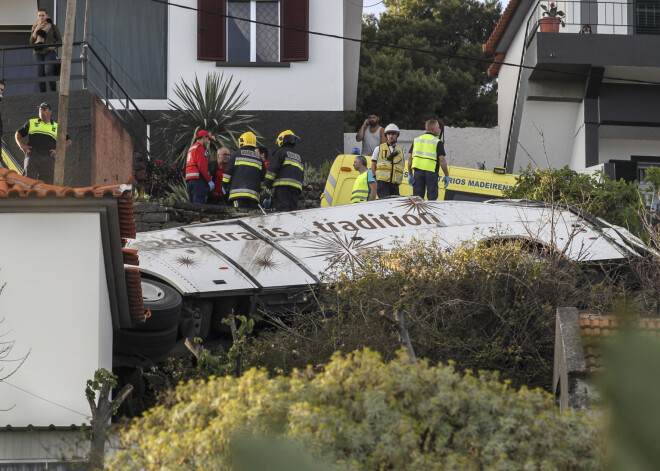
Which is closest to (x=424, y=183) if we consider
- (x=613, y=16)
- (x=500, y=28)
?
(x=613, y=16)

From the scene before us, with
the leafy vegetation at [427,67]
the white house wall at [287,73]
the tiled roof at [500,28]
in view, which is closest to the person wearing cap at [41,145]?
the white house wall at [287,73]

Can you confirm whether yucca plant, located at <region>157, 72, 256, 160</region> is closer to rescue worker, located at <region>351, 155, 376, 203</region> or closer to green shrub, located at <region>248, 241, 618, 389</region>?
rescue worker, located at <region>351, 155, 376, 203</region>

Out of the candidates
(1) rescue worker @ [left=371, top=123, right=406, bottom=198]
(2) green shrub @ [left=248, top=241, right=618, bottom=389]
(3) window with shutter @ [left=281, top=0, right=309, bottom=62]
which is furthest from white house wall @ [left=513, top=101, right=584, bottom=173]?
(2) green shrub @ [left=248, top=241, right=618, bottom=389]

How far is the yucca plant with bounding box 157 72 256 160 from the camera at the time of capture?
2072 centimetres

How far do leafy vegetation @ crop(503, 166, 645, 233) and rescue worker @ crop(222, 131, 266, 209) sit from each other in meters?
3.68

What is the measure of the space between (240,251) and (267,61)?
9869mm

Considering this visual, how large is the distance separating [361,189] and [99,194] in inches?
304

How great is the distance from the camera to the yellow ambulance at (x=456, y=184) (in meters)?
18.0

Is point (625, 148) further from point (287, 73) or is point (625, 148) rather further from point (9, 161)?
point (9, 161)

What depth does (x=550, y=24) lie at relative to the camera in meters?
22.4

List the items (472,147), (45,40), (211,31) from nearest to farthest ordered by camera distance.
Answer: (45,40) → (211,31) → (472,147)

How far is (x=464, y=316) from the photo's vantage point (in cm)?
1105

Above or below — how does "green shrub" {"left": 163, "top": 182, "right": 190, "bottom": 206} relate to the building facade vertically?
below

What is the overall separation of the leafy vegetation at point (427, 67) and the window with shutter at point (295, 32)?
42.0 feet
